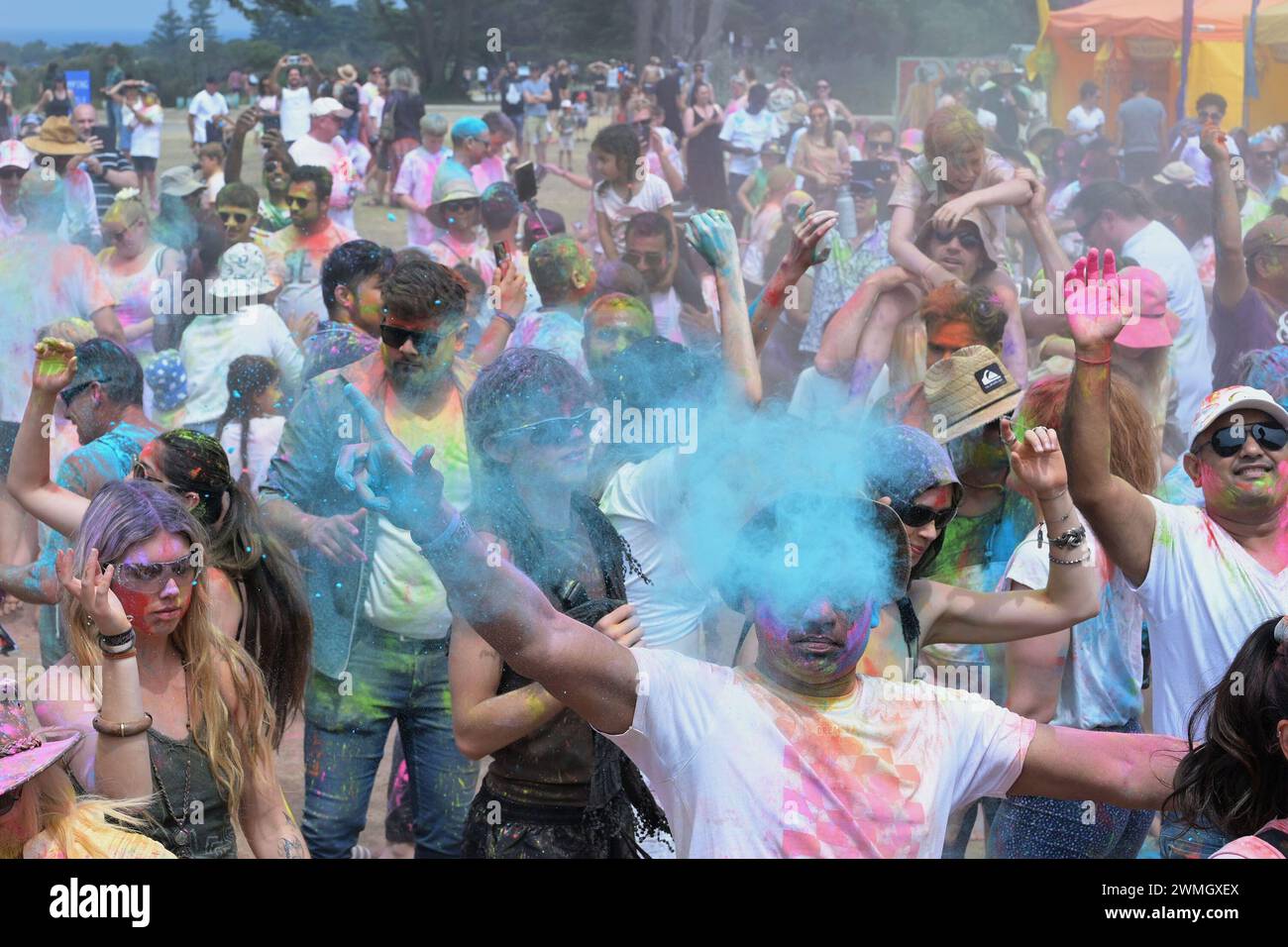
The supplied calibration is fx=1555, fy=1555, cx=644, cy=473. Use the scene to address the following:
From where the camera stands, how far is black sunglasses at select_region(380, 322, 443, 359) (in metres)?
4.29

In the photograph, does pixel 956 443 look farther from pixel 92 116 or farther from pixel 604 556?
pixel 92 116

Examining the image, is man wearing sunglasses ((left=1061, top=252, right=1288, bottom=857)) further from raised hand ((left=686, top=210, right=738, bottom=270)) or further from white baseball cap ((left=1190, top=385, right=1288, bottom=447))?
raised hand ((left=686, top=210, right=738, bottom=270))

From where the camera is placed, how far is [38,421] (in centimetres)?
397

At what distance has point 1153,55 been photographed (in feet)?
41.2

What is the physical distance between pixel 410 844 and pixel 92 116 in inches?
334

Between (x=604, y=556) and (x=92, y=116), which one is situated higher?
(x=92, y=116)

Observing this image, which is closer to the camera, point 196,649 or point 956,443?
point 196,649

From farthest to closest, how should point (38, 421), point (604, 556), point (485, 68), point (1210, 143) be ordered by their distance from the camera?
point (485, 68) < point (1210, 143) < point (38, 421) < point (604, 556)

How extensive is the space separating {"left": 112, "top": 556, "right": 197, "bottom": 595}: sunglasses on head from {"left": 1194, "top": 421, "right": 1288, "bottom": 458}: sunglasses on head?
7.23ft

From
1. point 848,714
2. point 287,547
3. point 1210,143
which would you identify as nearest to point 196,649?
point 287,547

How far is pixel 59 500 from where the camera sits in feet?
13.4

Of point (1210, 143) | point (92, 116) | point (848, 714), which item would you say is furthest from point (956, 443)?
point (92, 116)
